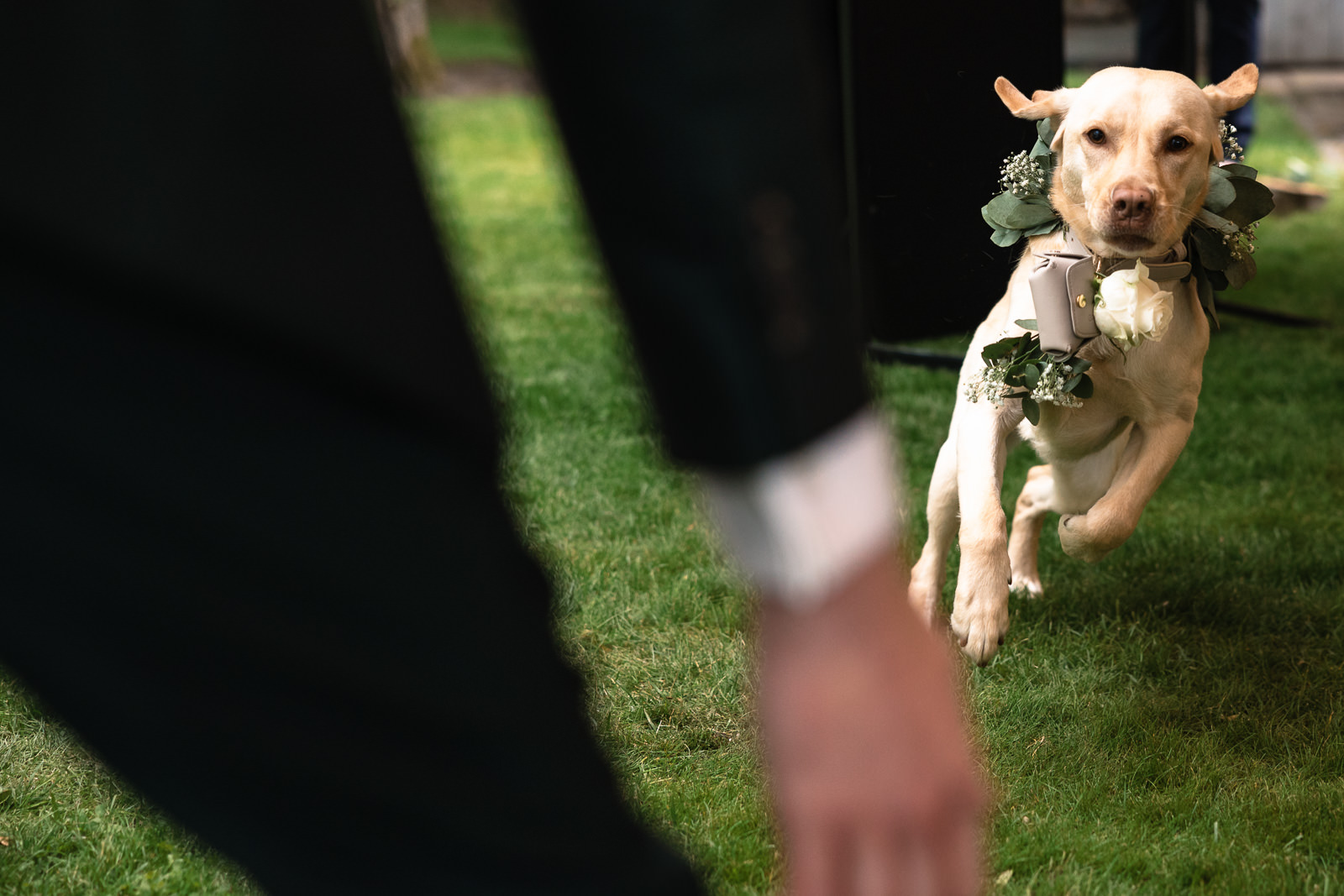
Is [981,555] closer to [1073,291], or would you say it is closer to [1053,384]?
[1053,384]

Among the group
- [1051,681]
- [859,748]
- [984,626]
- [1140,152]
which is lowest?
[1051,681]

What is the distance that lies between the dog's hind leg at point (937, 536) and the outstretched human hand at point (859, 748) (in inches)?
78.9

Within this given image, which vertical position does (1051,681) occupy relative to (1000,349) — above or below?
below

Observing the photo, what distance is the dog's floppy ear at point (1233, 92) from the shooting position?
7.43 feet

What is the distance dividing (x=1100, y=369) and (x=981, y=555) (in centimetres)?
44

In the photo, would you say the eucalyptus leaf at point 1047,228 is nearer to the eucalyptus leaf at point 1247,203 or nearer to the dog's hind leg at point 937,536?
the eucalyptus leaf at point 1247,203

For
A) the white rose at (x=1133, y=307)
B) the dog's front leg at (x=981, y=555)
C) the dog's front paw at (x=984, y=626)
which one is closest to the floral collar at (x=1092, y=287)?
the white rose at (x=1133, y=307)

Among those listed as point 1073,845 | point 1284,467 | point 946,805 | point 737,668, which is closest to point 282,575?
point 946,805

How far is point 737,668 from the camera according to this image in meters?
2.75

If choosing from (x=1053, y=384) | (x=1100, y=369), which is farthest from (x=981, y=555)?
(x=1100, y=369)

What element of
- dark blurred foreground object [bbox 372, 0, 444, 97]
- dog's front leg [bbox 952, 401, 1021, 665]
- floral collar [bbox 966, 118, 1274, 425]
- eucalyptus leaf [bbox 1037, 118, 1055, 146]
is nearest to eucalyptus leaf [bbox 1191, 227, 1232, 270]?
floral collar [bbox 966, 118, 1274, 425]

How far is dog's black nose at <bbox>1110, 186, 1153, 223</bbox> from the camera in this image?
2143 millimetres

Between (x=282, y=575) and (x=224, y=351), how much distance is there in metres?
0.09

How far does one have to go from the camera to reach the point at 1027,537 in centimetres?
296
